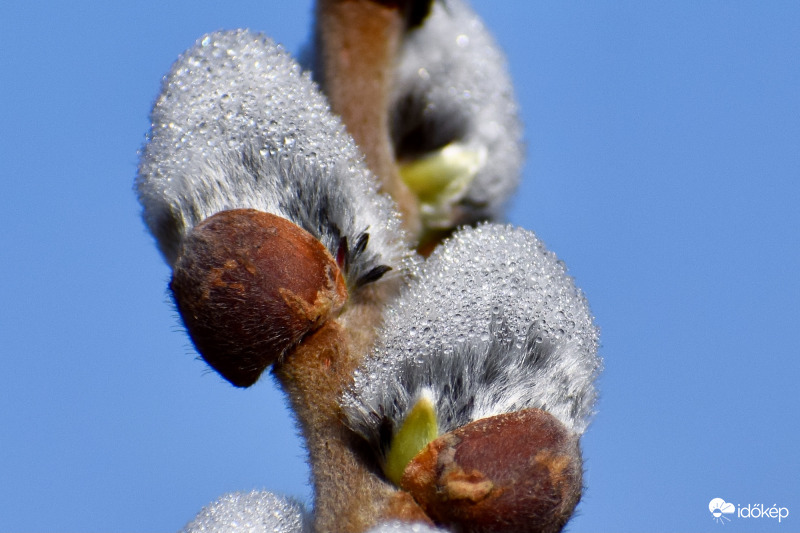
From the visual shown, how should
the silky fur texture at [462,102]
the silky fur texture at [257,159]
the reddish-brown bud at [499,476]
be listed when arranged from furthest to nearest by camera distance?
the silky fur texture at [462,102], the silky fur texture at [257,159], the reddish-brown bud at [499,476]

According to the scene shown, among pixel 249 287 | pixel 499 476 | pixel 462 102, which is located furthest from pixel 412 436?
pixel 462 102

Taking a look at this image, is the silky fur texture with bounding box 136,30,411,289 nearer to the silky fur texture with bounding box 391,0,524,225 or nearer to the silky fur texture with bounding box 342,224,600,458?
the silky fur texture with bounding box 342,224,600,458

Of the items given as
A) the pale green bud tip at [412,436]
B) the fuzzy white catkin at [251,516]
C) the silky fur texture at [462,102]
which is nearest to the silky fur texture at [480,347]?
the pale green bud tip at [412,436]

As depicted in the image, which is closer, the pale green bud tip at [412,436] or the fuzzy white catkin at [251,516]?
the pale green bud tip at [412,436]

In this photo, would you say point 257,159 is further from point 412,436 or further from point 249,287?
point 412,436

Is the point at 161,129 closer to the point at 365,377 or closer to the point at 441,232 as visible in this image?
the point at 365,377

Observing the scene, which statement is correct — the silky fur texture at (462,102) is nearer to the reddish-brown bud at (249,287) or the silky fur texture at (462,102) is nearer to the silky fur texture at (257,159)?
the silky fur texture at (257,159)

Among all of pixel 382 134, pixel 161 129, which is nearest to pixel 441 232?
pixel 382 134

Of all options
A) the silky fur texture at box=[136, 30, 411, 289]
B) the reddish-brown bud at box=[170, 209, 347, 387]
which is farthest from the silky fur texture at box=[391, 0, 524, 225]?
the reddish-brown bud at box=[170, 209, 347, 387]
